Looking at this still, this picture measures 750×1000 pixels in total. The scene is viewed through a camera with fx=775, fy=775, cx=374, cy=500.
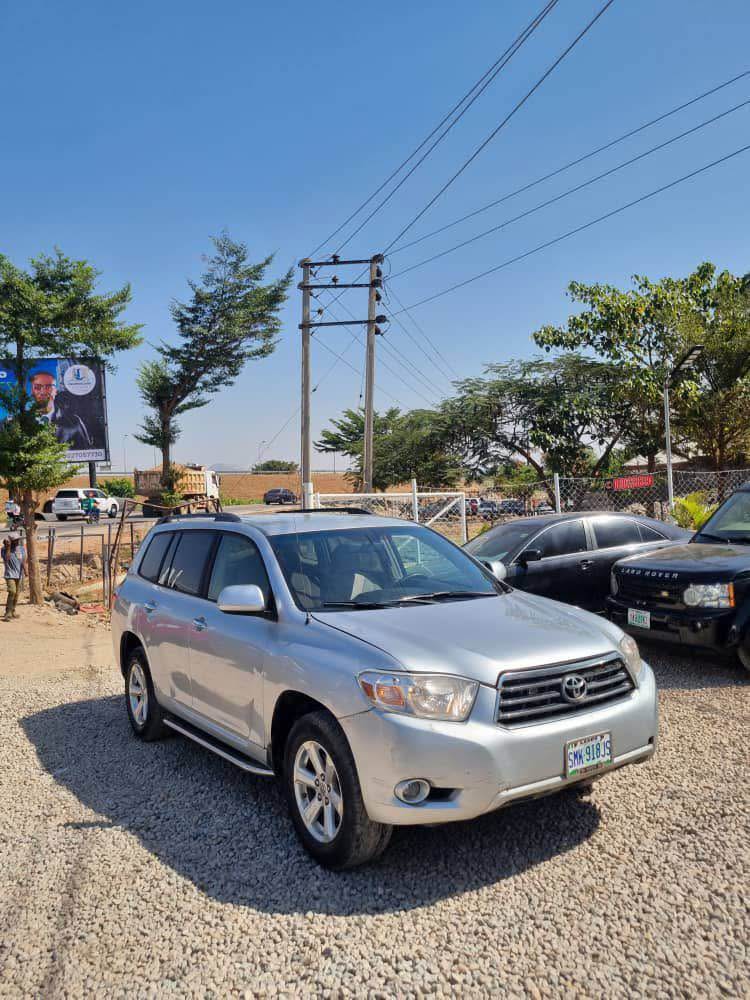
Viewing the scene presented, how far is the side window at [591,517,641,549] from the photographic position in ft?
31.3

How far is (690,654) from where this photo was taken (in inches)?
308

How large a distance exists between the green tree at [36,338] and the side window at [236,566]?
39.1 feet

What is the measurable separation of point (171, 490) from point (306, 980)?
28394mm

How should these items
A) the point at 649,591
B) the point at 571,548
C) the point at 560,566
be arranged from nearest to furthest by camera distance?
the point at 649,591, the point at 560,566, the point at 571,548

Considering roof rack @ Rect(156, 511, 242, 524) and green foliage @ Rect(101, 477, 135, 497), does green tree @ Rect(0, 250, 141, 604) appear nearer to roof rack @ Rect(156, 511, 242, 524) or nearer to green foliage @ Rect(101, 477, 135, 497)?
roof rack @ Rect(156, 511, 242, 524)

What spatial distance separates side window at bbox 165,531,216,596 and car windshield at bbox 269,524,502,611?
846 mm

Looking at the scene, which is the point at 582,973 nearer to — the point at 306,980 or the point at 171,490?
the point at 306,980

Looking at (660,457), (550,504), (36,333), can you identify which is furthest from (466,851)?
(660,457)

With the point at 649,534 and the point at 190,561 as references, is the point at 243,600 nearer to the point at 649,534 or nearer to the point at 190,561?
the point at 190,561

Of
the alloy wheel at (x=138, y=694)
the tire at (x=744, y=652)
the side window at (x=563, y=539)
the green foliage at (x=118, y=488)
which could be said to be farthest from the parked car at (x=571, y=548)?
the green foliage at (x=118, y=488)

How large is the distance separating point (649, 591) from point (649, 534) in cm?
270

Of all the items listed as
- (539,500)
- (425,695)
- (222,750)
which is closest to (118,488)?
(539,500)

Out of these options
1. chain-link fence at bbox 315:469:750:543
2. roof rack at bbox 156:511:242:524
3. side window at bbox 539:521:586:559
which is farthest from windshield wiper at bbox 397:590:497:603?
chain-link fence at bbox 315:469:750:543

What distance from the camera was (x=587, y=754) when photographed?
363cm
